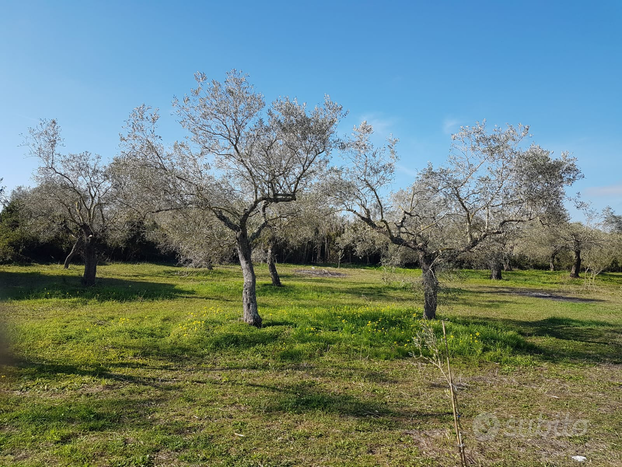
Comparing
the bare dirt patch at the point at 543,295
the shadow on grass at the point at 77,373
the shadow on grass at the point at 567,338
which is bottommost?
the shadow on grass at the point at 77,373

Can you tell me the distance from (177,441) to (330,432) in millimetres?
2244

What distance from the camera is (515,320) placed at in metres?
18.1

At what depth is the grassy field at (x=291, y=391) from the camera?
5.35 m

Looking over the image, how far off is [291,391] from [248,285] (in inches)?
236

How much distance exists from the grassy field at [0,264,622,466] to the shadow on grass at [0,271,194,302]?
2345 millimetres

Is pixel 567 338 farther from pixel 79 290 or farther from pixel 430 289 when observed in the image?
pixel 79 290

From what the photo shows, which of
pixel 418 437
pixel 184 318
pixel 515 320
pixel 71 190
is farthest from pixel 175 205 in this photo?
pixel 515 320

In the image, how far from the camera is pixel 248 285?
43.8 ft

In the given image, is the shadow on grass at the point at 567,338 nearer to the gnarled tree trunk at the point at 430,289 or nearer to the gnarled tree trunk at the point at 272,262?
the gnarled tree trunk at the point at 430,289

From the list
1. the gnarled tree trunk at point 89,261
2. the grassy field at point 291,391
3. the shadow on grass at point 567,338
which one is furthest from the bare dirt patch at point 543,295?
the gnarled tree trunk at point 89,261

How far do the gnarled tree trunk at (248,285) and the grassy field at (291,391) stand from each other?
550 mm

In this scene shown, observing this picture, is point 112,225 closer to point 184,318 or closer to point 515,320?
point 184,318

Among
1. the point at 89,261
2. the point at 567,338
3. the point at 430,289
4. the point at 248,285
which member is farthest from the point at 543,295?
the point at 89,261

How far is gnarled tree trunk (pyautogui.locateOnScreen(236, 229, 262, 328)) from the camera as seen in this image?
12905 mm
